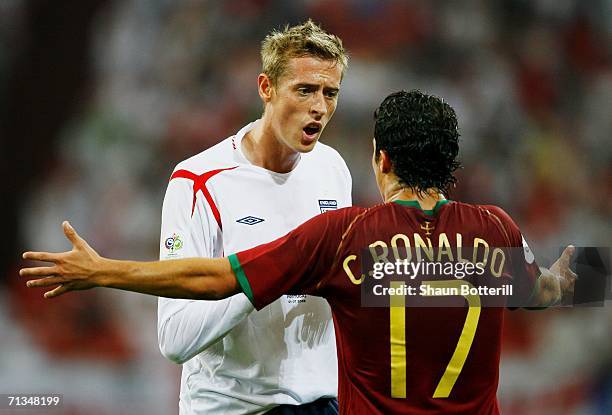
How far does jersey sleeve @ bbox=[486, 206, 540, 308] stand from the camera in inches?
90.7

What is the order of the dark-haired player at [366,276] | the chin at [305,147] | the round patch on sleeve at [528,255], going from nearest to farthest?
the dark-haired player at [366,276] → the round patch on sleeve at [528,255] → the chin at [305,147]

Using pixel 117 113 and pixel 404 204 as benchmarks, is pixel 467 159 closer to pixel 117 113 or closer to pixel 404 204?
pixel 117 113

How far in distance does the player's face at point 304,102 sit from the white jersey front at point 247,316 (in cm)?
18

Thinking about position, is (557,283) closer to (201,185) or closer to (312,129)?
(312,129)

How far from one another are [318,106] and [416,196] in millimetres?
772

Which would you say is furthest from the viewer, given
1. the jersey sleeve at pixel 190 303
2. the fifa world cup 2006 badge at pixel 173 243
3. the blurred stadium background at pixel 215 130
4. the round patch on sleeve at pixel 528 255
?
the blurred stadium background at pixel 215 130

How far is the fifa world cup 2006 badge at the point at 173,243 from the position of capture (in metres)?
2.63

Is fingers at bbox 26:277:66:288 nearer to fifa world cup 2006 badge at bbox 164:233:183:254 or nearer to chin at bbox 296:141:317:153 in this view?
fifa world cup 2006 badge at bbox 164:233:183:254

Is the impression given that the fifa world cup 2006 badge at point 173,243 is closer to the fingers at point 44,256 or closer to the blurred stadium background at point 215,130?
the fingers at point 44,256

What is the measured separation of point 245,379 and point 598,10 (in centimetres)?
530

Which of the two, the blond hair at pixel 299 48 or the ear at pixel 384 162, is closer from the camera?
the ear at pixel 384 162

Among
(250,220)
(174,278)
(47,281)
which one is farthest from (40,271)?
(250,220)

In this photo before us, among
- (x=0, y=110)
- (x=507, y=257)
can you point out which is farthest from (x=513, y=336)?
(x=0, y=110)

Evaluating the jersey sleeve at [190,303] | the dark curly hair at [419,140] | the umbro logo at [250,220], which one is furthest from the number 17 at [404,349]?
the umbro logo at [250,220]
